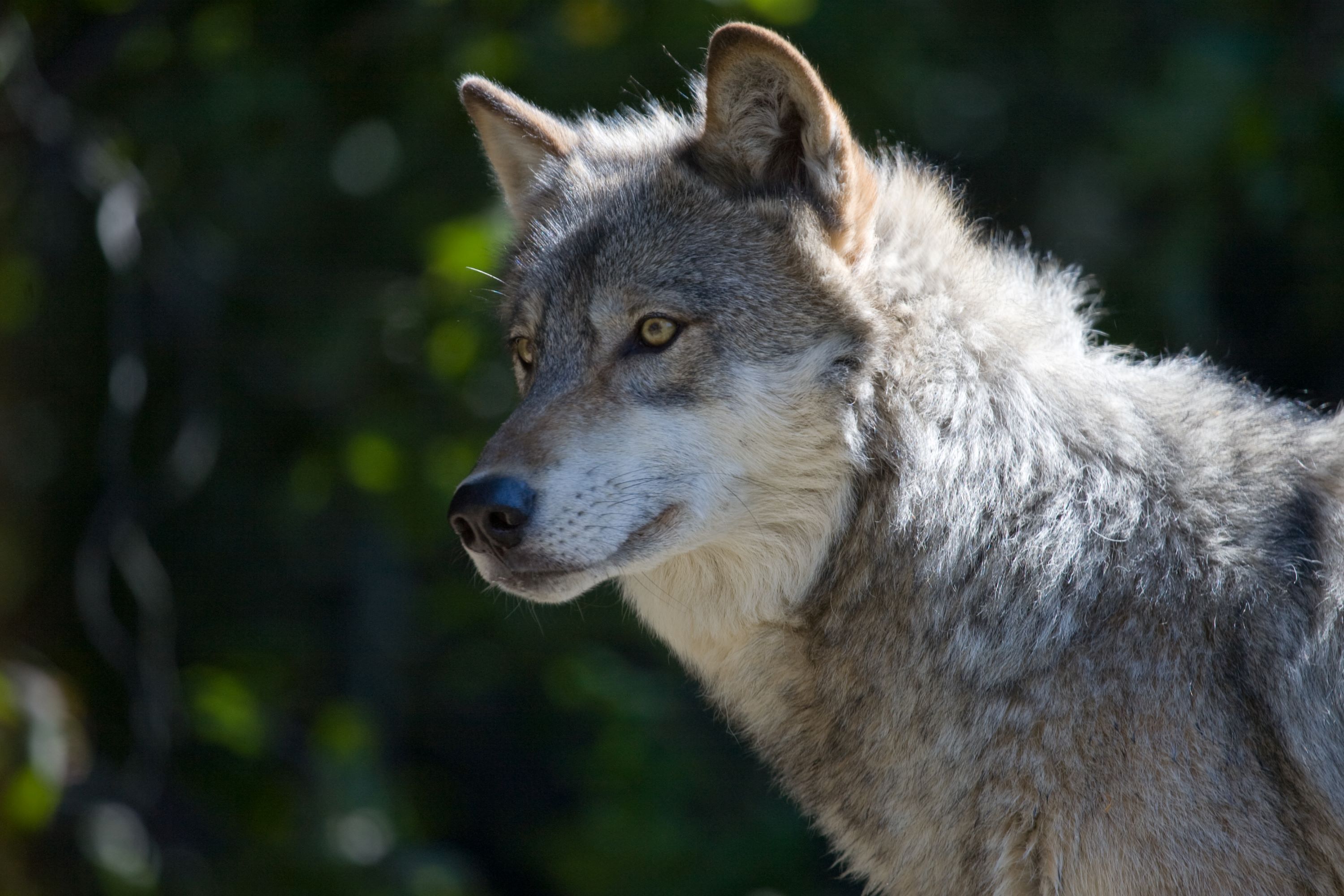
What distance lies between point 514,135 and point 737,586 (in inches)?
60.9

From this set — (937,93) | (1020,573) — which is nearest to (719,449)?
(1020,573)

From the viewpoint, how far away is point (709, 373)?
2.73m

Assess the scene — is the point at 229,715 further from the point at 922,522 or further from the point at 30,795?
the point at 922,522

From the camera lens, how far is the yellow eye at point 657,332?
279 cm

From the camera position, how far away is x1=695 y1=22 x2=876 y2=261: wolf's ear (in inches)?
107

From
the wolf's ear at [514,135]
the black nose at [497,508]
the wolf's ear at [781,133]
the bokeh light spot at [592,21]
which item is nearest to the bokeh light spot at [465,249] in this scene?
the bokeh light spot at [592,21]

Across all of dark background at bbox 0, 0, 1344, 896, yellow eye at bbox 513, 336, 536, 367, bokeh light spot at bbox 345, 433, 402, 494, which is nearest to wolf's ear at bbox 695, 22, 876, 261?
yellow eye at bbox 513, 336, 536, 367

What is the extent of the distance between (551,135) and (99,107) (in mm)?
3018

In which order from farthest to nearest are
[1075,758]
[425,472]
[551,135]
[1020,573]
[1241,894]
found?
[425,472], [551,135], [1020,573], [1075,758], [1241,894]

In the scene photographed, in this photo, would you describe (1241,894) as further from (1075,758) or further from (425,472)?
(425,472)

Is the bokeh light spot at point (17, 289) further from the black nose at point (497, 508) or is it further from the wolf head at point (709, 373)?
the black nose at point (497, 508)

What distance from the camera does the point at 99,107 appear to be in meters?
5.40

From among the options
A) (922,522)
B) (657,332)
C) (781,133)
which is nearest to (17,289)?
(657,332)

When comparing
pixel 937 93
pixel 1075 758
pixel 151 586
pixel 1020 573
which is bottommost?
pixel 151 586
